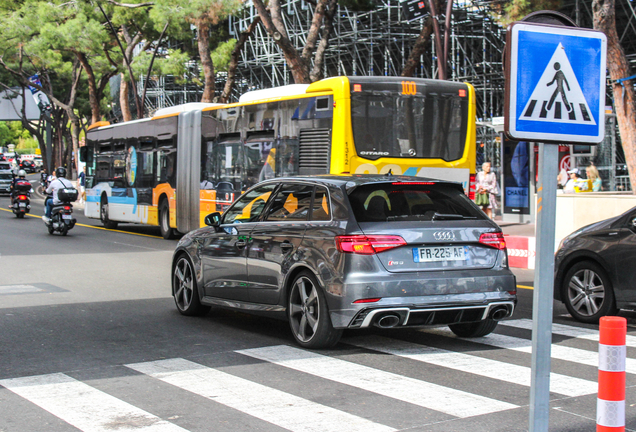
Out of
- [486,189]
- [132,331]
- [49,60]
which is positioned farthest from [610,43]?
[49,60]

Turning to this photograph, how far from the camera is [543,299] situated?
348 cm

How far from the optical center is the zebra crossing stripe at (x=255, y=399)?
5.01 meters

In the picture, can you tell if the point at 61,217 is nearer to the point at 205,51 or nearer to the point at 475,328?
the point at 205,51

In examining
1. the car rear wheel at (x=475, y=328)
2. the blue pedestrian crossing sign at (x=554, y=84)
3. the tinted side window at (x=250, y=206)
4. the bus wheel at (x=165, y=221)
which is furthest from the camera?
the bus wheel at (x=165, y=221)

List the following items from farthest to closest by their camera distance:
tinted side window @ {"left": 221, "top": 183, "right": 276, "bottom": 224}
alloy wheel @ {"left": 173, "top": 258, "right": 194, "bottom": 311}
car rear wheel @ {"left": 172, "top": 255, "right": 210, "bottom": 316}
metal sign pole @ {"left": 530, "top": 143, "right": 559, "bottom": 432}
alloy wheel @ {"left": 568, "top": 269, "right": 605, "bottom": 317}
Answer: alloy wheel @ {"left": 173, "top": 258, "right": 194, "bottom": 311} → car rear wheel @ {"left": 172, "top": 255, "right": 210, "bottom": 316} → alloy wheel @ {"left": 568, "top": 269, "right": 605, "bottom": 317} → tinted side window @ {"left": 221, "top": 183, "right": 276, "bottom": 224} → metal sign pole @ {"left": 530, "top": 143, "right": 559, "bottom": 432}

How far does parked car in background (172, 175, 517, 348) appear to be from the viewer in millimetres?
6875

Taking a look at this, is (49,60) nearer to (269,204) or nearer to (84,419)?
(269,204)

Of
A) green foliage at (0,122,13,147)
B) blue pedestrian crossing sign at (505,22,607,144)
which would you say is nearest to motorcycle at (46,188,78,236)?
blue pedestrian crossing sign at (505,22,607,144)

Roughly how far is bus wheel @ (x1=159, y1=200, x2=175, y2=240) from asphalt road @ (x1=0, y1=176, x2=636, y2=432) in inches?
418

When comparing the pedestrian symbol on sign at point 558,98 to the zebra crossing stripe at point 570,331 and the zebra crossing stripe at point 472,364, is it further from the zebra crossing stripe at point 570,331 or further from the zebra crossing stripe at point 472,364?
the zebra crossing stripe at point 570,331

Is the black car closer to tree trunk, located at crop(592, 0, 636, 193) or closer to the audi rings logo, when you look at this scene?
the audi rings logo

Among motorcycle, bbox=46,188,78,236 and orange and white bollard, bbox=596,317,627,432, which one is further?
motorcycle, bbox=46,188,78,236

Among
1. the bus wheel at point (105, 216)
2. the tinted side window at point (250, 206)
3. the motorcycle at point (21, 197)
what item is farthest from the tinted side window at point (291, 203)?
the motorcycle at point (21, 197)

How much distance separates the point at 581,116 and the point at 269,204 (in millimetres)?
4753
